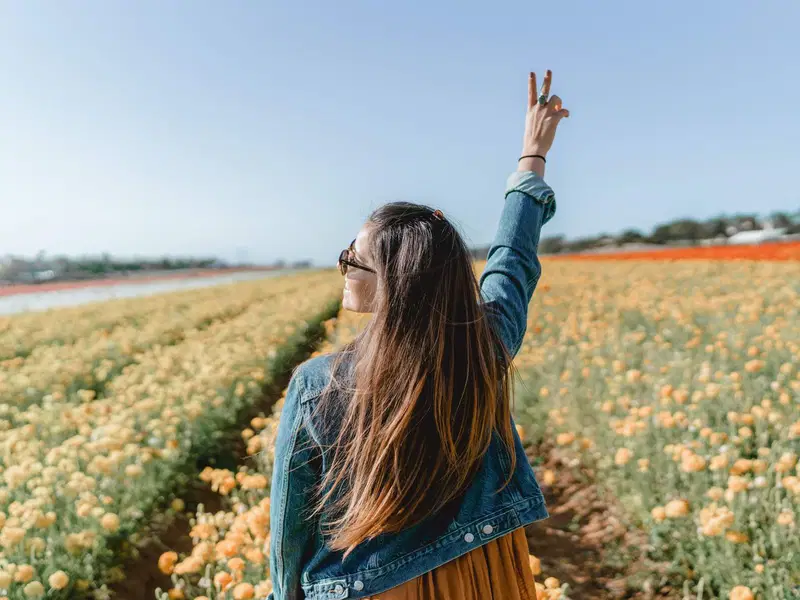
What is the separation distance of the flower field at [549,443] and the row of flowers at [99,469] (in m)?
0.01

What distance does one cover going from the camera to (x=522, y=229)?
1.48 meters

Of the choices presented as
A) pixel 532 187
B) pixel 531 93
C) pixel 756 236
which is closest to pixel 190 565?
pixel 532 187

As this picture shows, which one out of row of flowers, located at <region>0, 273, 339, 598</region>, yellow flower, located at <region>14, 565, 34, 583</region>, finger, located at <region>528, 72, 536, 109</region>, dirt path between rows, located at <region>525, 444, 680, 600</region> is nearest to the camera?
finger, located at <region>528, 72, 536, 109</region>

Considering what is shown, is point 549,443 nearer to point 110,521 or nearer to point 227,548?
point 227,548

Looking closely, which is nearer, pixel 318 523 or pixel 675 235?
pixel 318 523

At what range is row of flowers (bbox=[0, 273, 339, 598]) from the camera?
2.68 meters

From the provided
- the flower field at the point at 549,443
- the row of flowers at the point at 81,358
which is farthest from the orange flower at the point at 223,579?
the row of flowers at the point at 81,358

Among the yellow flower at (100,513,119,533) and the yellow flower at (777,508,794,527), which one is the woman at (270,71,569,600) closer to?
the yellow flower at (777,508,794,527)

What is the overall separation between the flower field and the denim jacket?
287 millimetres

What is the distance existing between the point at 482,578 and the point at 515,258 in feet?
2.38

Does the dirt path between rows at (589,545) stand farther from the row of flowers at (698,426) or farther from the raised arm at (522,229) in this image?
the raised arm at (522,229)

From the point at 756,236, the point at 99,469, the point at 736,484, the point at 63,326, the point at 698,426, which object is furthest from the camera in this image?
the point at 756,236

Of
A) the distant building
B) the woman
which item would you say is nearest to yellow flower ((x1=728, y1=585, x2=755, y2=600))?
the woman

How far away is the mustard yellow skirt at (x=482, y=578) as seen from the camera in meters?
1.23
